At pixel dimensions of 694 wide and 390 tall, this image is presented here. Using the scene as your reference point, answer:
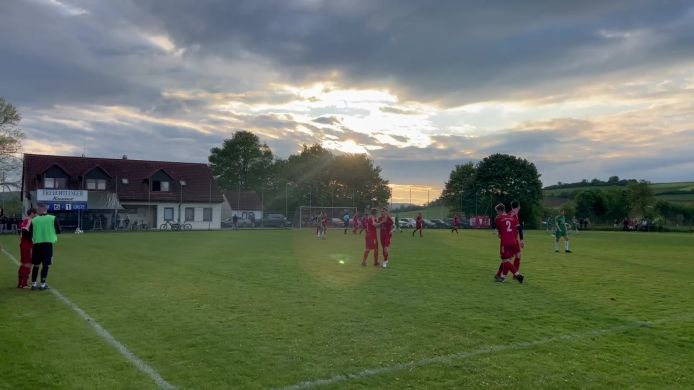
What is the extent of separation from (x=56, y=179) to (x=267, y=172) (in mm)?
47046

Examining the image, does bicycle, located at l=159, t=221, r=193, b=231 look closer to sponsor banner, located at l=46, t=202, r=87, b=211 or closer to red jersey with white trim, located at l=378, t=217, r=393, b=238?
sponsor banner, located at l=46, t=202, r=87, b=211

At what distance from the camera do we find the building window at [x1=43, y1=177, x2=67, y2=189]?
5222 cm

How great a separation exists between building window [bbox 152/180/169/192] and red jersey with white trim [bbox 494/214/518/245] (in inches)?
2054

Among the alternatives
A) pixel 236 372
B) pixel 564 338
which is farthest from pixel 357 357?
pixel 564 338

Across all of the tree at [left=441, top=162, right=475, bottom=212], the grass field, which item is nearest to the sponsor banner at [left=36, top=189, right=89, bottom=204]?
the grass field

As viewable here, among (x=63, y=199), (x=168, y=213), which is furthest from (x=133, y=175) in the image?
(x=63, y=199)

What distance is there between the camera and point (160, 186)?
192 ft

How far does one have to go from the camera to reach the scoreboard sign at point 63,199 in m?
44.2

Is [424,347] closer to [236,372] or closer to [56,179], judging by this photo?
[236,372]

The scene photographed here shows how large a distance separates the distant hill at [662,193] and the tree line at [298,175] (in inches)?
1162

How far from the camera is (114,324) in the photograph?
7980mm

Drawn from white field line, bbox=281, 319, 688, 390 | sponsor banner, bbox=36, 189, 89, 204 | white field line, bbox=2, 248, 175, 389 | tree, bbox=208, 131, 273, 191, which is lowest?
white field line, bbox=281, 319, 688, 390

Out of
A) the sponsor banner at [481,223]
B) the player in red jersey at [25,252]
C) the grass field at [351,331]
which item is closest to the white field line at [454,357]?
the grass field at [351,331]

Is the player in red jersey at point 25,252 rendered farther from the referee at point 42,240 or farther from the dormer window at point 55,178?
the dormer window at point 55,178
